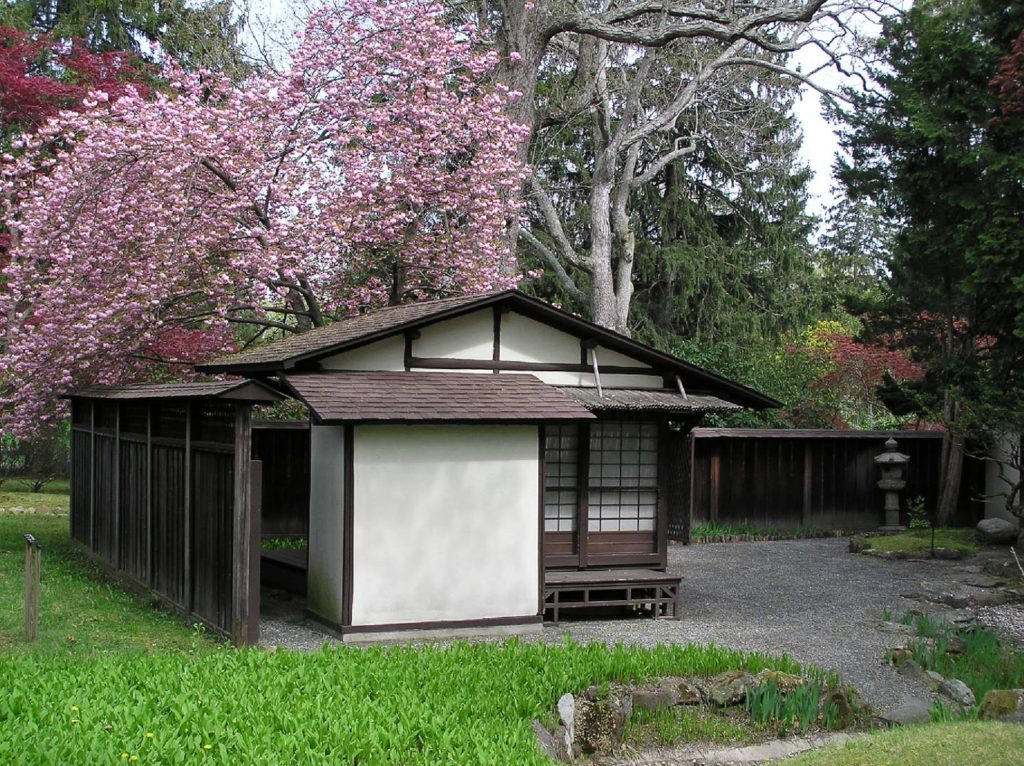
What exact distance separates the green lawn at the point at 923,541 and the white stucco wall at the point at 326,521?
399 inches

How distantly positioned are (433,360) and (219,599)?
337 centimetres

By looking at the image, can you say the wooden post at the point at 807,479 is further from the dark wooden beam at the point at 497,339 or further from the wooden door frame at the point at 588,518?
the dark wooden beam at the point at 497,339

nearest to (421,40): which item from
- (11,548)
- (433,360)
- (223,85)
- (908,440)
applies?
(223,85)

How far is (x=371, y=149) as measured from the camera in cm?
1708

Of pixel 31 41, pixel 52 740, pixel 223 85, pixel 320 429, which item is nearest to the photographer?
pixel 52 740

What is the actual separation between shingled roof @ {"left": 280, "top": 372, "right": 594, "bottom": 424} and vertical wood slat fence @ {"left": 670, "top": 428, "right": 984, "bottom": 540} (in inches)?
341

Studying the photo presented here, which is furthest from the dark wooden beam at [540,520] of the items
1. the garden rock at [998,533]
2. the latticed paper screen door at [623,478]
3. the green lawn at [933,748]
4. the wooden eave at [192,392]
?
the garden rock at [998,533]

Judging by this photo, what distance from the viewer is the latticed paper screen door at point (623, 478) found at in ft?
42.0

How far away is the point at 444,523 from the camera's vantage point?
1096cm

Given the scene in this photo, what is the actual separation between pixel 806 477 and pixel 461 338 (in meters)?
10.8

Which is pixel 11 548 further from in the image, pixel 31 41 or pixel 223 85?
pixel 31 41

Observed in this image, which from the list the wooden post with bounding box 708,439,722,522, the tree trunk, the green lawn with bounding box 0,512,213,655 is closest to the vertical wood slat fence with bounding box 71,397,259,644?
the green lawn with bounding box 0,512,213,655

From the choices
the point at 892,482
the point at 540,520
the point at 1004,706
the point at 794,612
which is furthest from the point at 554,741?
the point at 892,482

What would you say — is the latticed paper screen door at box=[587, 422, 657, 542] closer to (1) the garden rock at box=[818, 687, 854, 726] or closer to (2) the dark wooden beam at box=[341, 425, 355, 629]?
(2) the dark wooden beam at box=[341, 425, 355, 629]
